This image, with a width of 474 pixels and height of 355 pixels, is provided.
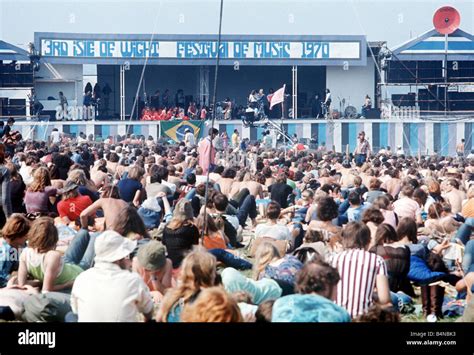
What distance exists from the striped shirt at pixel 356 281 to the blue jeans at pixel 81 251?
2502 mm

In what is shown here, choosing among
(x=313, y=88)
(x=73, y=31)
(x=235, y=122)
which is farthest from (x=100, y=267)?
(x=313, y=88)

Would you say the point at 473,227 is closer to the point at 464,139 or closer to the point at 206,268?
the point at 206,268

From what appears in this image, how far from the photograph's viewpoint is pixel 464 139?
3198 centimetres

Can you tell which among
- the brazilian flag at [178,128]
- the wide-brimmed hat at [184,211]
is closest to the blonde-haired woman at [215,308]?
the wide-brimmed hat at [184,211]

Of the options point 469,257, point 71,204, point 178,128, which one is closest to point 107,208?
point 71,204

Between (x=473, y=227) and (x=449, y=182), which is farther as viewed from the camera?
(x=449, y=182)

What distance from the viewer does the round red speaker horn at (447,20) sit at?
3583cm

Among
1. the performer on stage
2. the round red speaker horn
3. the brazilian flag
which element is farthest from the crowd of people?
the performer on stage

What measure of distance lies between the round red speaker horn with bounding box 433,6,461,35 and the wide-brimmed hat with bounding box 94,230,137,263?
99.6 feet

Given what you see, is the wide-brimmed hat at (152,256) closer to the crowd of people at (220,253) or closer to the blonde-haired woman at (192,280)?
the crowd of people at (220,253)

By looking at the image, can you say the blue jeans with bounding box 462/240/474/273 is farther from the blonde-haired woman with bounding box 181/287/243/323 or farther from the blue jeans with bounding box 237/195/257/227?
the blue jeans with bounding box 237/195/257/227

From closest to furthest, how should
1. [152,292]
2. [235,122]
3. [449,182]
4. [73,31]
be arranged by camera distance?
1. [152,292]
2. [449,182]
3. [235,122]
4. [73,31]

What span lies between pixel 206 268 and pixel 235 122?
30149 mm
